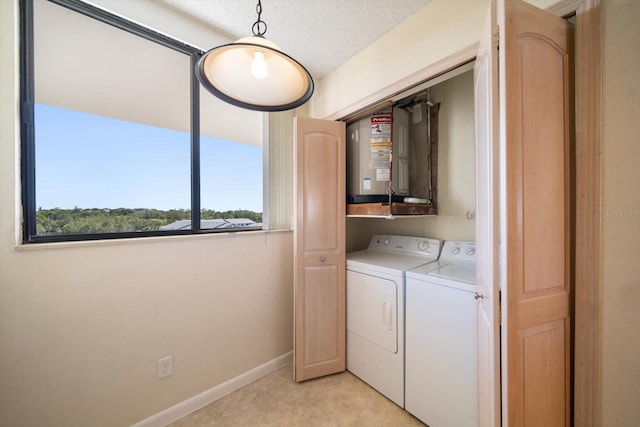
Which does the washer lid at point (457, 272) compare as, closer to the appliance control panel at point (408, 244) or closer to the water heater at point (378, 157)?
the appliance control panel at point (408, 244)

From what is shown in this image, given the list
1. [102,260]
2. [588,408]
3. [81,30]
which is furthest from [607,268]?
[81,30]

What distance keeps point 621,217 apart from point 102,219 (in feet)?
8.29

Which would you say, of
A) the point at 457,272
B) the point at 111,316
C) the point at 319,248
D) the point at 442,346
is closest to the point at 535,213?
the point at 457,272

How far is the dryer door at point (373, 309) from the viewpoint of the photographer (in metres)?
1.68

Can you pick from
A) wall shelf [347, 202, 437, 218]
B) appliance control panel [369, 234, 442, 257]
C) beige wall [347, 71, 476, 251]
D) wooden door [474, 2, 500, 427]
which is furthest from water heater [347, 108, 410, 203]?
wooden door [474, 2, 500, 427]

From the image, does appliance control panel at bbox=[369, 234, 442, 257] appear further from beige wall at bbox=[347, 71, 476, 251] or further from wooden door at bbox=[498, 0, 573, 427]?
wooden door at bbox=[498, 0, 573, 427]

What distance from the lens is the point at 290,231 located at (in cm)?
217

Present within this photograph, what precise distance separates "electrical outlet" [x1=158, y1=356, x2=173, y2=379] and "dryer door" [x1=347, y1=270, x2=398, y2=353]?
133 cm

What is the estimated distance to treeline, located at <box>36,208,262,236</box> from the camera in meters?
1.26

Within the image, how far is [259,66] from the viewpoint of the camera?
0.92m

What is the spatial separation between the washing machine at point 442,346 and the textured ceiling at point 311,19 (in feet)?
5.69

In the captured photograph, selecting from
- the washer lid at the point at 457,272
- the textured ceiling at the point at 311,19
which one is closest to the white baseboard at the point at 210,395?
the washer lid at the point at 457,272

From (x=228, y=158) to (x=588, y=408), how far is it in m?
2.44

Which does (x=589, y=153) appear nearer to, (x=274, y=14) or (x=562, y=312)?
(x=562, y=312)
